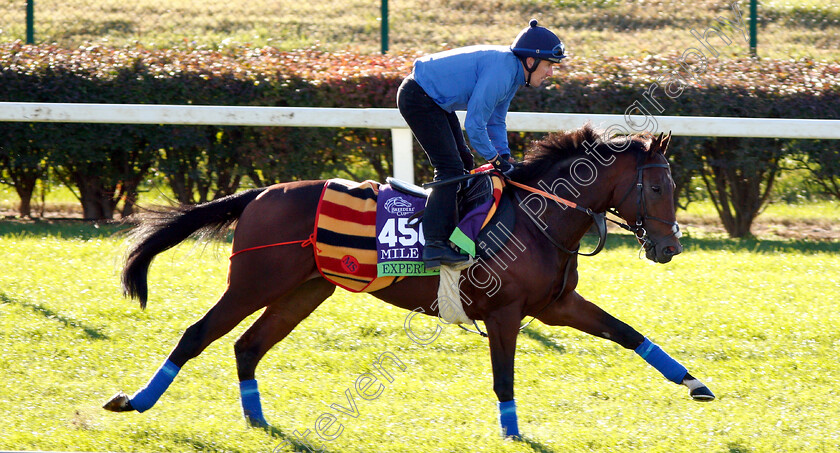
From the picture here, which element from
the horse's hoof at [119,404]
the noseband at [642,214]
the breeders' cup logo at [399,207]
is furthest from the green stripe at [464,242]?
the horse's hoof at [119,404]

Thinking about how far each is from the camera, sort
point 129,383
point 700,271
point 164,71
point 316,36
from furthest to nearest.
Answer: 1. point 316,36
2. point 164,71
3. point 700,271
4. point 129,383

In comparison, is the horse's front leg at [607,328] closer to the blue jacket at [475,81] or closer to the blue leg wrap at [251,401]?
the blue jacket at [475,81]

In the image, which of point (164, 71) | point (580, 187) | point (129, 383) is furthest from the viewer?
point (164, 71)

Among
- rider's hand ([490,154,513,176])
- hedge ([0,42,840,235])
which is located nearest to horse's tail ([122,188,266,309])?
rider's hand ([490,154,513,176])

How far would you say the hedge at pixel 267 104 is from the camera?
809 cm

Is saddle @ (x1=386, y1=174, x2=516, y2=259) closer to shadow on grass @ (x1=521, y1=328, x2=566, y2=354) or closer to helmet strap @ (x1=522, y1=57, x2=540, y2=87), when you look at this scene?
helmet strap @ (x1=522, y1=57, x2=540, y2=87)

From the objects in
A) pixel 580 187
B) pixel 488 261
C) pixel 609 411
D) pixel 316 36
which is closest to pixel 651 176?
pixel 580 187

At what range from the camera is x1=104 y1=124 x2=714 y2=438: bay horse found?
4.30 metres

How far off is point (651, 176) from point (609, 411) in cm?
124

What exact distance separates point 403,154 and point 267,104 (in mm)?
2464

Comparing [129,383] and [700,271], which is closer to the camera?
[129,383]

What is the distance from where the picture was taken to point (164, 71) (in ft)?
26.8

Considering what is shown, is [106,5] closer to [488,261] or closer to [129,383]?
[129,383]

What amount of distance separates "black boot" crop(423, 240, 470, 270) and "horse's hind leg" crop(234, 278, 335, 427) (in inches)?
26.7
